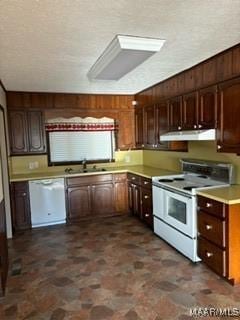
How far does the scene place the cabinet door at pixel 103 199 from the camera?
488 cm

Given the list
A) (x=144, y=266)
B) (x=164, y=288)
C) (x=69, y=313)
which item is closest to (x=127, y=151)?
(x=144, y=266)

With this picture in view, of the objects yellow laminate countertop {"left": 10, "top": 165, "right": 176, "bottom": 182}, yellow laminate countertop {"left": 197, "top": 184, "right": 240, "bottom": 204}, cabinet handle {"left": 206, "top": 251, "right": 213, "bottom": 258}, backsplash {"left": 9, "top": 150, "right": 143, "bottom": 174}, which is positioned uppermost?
backsplash {"left": 9, "top": 150, "right": 143, "bottom": 174}

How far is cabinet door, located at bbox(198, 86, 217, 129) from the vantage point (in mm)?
3084

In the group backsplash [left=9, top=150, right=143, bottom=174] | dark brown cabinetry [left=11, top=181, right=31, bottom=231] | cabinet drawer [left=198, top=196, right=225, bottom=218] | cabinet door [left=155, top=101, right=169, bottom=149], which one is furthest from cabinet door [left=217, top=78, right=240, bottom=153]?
dark brown cabinetry [left=11, top=181, right=31, bottom=231]

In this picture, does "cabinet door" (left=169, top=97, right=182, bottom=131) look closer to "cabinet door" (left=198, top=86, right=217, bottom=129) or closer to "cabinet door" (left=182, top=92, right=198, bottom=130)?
"cabinet door" (left=182, top=92, right=198, bottom=130)

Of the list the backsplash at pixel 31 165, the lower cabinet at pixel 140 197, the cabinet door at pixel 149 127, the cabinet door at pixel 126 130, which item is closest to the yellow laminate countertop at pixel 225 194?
the lower cabinet at pixel 140 197

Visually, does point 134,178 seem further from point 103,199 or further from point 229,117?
point 229,117

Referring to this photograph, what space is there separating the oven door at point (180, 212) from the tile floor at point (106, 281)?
38 cm

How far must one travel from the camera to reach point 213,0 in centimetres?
175

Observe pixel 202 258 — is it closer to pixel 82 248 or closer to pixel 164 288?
pixel 164 288

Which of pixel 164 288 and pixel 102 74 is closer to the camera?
pixel 164 288

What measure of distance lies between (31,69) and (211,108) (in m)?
2.28

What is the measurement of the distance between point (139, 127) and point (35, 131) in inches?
80.8

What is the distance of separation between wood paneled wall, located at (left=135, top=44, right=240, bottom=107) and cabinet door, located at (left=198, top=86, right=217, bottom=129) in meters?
0.09
